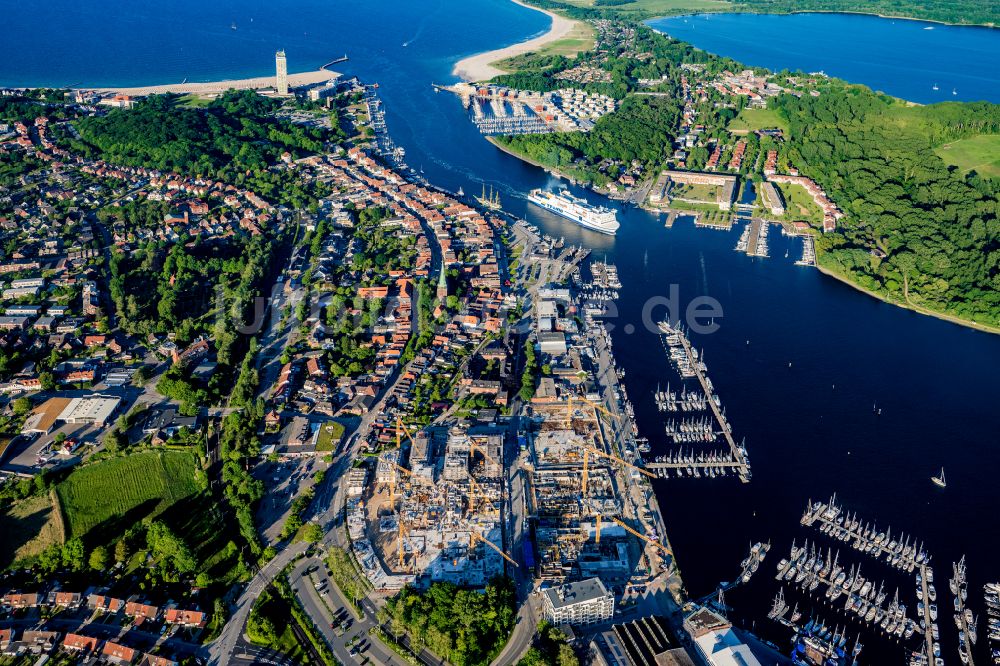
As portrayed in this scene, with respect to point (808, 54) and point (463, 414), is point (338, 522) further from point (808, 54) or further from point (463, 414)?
point (808, 54)

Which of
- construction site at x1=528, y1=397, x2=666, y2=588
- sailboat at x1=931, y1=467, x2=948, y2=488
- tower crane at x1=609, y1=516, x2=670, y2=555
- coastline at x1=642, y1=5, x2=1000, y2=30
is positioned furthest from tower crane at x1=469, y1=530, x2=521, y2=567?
coastline at x1=642, y1=5, x2=1000, y2=30

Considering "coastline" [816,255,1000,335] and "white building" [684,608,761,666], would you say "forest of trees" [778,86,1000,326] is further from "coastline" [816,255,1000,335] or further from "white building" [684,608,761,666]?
"white building" [684,608,761,666]

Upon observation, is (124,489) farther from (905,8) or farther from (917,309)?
(905,8)

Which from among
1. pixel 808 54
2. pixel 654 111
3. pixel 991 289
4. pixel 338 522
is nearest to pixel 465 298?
pixel 338 522

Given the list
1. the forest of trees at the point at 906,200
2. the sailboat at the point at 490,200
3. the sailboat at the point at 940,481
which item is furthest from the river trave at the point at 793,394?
the forest of trees at the point at 906,200

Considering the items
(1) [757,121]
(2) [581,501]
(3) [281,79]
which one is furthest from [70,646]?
(1) [757,121]

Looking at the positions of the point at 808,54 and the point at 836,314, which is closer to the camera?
the point at 836,314
